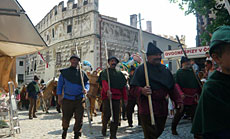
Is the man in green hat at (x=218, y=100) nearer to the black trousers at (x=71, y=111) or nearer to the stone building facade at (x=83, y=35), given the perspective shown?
the black trousers at (x=71, y=111)

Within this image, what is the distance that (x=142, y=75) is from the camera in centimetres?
385

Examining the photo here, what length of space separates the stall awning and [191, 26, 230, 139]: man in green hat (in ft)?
13.4

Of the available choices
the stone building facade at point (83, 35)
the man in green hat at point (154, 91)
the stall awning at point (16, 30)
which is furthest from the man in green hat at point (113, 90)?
the stone building facade at point (83, 35)

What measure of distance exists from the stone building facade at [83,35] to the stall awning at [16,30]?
54.4 ft

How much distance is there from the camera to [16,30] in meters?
4.64

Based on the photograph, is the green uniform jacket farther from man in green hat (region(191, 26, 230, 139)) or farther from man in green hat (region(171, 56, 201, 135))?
man in green hat (region(171, 56, 201, 135))

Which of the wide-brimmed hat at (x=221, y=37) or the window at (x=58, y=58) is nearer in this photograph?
the wide-brimmed hat at (x=221, y=37)

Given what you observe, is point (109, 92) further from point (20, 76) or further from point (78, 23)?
point (20, 76)

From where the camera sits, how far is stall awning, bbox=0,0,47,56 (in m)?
4.41

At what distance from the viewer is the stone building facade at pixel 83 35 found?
2250 cm

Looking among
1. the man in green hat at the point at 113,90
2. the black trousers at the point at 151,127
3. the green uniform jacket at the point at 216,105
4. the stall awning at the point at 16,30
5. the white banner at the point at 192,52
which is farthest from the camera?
the white banner at the point at 192,52

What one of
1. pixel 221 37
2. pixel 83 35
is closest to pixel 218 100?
pixel 221 37

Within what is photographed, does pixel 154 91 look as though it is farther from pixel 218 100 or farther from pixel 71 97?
pixel 71 97

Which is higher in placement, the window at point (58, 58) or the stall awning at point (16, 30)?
the window at point (58, 58)
